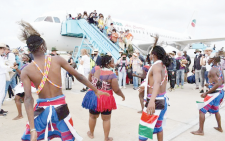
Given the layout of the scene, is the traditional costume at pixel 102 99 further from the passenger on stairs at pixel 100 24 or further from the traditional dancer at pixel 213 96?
the passenger on stairs at pixel 100 24

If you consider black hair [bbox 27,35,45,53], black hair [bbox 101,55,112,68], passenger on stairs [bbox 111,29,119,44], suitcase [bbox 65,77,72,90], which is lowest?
suitcase [bbox 65,77,72,90]

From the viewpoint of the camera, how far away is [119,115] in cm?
452

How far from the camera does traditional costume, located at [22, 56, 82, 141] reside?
72.6 inches

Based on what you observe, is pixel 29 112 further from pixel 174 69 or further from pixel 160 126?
pixel 174 69

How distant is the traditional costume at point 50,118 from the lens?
184cm

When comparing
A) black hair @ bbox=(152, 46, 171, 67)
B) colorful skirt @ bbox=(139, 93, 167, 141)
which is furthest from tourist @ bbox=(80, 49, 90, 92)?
colorful skirt @ bbox=(139, 93, 167, 141)

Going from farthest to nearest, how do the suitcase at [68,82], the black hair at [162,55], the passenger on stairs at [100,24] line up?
1. the passenger on stairs at [100,24]
2. the suitcase at [68,82]
3. the black hair at [162,55]

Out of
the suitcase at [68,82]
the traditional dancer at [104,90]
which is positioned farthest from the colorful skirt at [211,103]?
the suitcase at [68,82]

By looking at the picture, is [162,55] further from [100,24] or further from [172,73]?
[100,24]

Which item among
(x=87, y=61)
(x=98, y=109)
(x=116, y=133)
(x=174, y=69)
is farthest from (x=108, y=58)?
(x=174, y=69)

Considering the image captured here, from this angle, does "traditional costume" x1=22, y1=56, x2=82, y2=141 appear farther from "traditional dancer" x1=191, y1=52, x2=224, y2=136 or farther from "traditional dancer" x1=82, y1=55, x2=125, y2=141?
"traditional dancer" x1=191, y1=52, x2=224, y2=136

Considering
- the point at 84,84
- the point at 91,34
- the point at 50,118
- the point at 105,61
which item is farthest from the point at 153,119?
the point at 91,34

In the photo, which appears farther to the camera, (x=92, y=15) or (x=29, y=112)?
(x=92, y=15)

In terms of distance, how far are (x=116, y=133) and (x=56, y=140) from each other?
1.16 m
